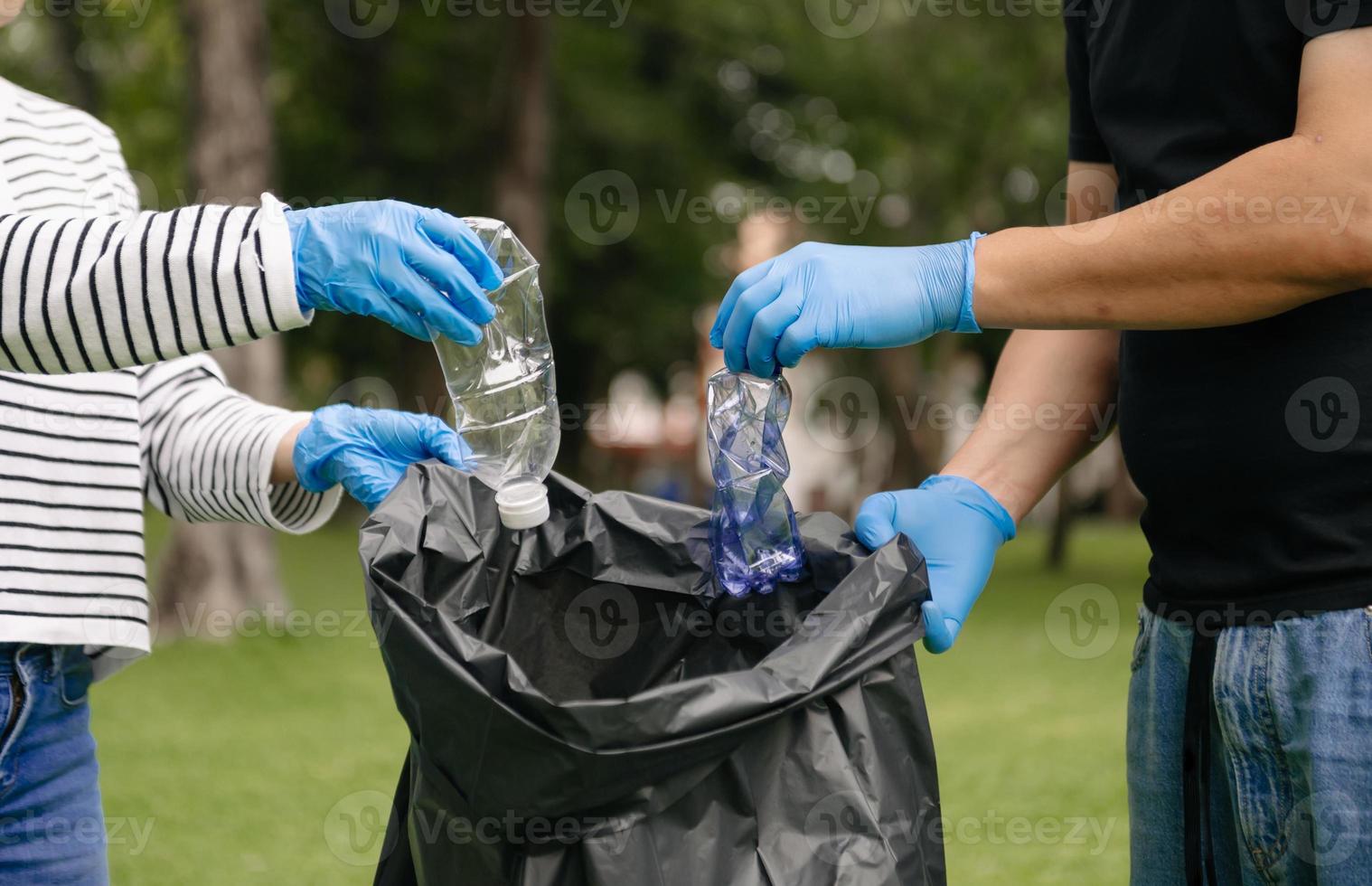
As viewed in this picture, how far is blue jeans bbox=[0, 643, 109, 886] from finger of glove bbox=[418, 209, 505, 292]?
758mm

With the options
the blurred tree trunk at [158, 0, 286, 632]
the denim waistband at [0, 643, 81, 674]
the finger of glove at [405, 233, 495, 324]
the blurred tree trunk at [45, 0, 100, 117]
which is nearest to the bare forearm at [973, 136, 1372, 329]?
the finger of glove at [405, 233, 495, 324]

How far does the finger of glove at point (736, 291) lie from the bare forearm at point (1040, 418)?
47cm

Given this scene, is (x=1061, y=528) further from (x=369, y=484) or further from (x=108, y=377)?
(x=108, y=377)

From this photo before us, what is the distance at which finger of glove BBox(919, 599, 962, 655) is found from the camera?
1.55m

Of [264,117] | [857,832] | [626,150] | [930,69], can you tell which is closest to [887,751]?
[857,832]

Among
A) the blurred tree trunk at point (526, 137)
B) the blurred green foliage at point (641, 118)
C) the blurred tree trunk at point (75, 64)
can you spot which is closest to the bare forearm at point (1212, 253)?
the blurred tree trunk at point (526, 137)

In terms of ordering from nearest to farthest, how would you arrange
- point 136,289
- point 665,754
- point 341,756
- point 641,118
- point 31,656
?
point 665,754 → point 136,289 → point 31,656 → point 341,756 → point 641,118

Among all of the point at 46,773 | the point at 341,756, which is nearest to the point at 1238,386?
the point at 46,773

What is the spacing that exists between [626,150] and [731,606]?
15.5 meters

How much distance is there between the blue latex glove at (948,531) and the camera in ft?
5.55

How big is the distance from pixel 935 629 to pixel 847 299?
422 mm

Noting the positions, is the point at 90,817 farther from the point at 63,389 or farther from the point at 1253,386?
the point at 1253,386

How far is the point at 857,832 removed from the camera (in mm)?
1394

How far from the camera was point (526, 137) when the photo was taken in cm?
1230
